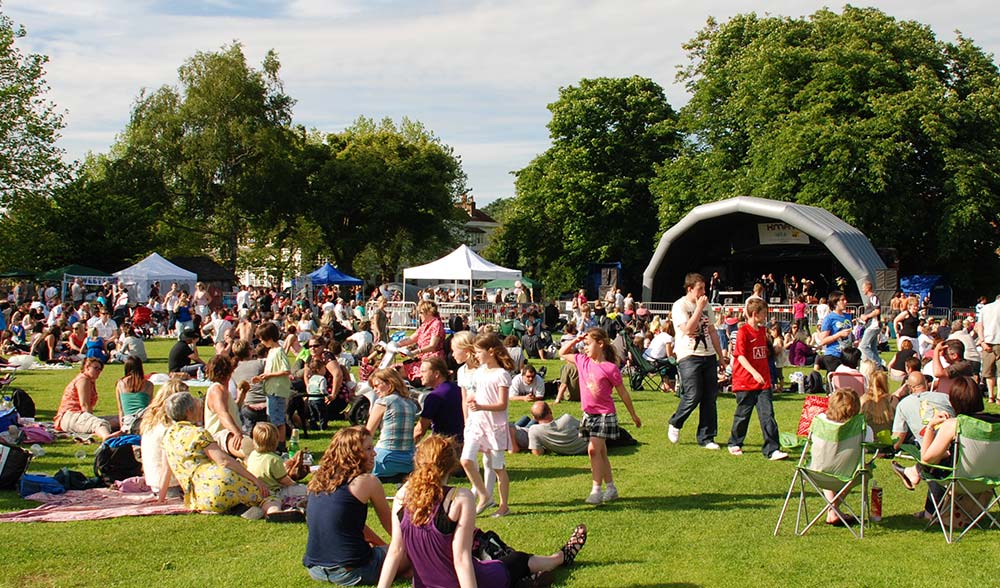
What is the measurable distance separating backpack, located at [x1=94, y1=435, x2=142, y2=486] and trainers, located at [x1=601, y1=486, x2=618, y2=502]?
4.26 metres

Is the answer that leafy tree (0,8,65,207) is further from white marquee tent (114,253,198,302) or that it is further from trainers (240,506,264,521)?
trainers (240,506,264,521)

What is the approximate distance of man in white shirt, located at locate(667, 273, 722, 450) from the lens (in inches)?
359

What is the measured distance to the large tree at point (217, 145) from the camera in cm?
4762

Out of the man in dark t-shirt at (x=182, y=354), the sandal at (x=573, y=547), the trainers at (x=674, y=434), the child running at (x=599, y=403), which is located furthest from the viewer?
the man in dark t-shirt at (x=182, y=354)

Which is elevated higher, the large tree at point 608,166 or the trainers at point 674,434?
the large tree at point 608,166

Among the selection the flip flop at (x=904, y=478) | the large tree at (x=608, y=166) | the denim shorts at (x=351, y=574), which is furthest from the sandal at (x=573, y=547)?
the large tree at (x=608, y=166)

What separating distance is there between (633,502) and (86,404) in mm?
6868

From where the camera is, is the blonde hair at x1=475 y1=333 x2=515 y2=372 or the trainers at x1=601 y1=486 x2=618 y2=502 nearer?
the blonde hair at x1=475 y1=333 x2=515 y2=372

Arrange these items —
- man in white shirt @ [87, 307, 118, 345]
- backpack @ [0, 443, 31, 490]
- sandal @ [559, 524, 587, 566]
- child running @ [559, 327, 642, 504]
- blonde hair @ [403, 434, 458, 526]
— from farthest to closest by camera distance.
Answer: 1. man in white shirt @ [87, 307, 118, 345]
2. backpack @ [0, 443, 31, 490]
3. child running @ [559, 327, 642, 504]
4. sandal @ [559, 524, 587, 566]
5. blonde hair @ [403, 434, 458, 526]

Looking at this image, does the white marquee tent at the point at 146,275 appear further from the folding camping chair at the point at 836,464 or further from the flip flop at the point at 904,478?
the folding camping chair at the point at 836,464

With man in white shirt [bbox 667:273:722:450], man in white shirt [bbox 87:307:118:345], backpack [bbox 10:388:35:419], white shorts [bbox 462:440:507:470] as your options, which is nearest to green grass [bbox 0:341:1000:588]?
white shorts [bbox 462:440:507:470]

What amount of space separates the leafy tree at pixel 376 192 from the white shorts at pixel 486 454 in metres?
44.5

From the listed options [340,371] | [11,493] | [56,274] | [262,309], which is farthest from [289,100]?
[11,493]

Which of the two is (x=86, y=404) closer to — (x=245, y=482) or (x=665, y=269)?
(x=245, y=482)
